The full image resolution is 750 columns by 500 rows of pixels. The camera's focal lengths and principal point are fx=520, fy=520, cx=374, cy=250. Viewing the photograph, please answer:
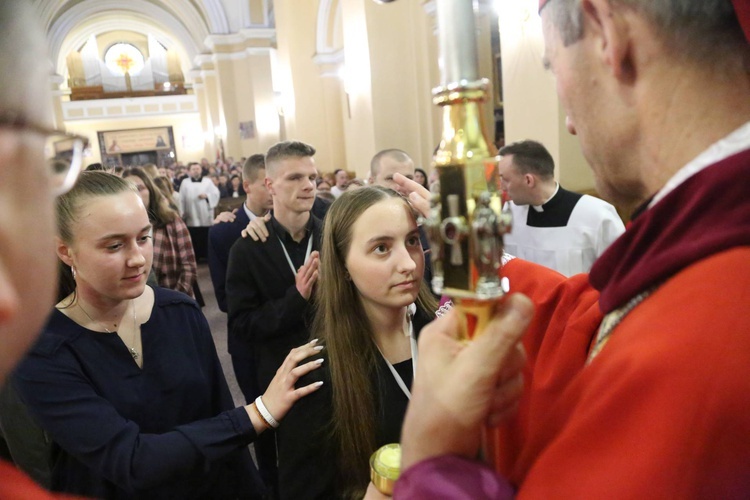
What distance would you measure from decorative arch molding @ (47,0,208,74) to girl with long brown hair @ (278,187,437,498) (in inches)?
744

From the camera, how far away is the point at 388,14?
23.3ft

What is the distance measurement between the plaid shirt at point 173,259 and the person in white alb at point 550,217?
84.9 inches

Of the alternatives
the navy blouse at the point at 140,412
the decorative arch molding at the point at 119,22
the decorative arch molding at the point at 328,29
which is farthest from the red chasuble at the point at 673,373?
the decorative arch molding at the point at 119,22

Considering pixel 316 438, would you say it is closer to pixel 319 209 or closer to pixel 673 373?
pixel 673 373

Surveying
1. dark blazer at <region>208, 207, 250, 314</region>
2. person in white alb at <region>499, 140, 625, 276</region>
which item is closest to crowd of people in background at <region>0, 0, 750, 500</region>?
person in white alb at <region>499, 140, 625, 276</region>

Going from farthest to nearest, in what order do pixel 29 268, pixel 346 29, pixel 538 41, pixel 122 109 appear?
pixel 122 109
pixel 346 29
pixel 538 41
pixel 29 268

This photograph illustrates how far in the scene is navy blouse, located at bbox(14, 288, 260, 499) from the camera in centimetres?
129

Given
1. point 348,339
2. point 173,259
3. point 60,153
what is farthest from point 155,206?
point 60,153

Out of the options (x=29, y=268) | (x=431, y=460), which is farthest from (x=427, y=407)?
(x=29, y=268)

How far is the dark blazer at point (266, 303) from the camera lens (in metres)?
2.45

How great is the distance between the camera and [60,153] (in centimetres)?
55

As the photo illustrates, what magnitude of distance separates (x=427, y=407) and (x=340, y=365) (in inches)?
34.6

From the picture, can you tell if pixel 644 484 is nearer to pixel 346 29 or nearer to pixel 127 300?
pixel 127 300

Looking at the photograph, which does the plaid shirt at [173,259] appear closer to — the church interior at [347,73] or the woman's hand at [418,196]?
the church interior at [347,73]
